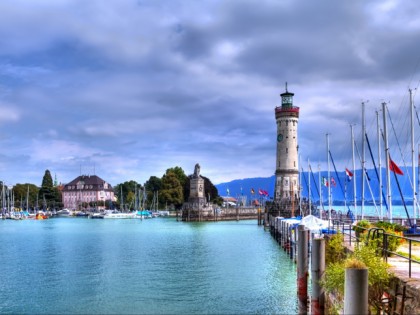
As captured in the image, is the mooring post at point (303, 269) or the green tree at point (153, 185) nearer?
the mooring post at point (303, 269)

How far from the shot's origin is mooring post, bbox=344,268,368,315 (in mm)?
11016

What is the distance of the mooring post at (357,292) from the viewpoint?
1102cm

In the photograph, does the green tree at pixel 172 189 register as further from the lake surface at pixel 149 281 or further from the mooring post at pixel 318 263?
the mooring post at pixel 318 263

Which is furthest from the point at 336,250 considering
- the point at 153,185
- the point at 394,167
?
the point at 153,185

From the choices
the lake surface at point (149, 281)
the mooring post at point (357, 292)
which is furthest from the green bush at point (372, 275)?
the lake surface at point (149, 281)

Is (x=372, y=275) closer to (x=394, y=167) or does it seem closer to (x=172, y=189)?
(x=394, y=167)

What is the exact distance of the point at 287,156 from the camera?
10431cm

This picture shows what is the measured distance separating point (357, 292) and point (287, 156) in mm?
94211

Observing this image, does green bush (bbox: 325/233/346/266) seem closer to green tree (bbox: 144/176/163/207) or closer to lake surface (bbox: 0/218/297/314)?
lake surface (bbox: 0/218/297/314)

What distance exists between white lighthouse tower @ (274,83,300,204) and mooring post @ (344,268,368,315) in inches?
3649

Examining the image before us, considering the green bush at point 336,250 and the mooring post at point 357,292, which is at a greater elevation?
the mooring post at point 357,292

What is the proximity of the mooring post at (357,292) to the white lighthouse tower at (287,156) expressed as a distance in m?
92.7

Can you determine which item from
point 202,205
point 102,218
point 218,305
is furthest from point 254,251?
point 102,218

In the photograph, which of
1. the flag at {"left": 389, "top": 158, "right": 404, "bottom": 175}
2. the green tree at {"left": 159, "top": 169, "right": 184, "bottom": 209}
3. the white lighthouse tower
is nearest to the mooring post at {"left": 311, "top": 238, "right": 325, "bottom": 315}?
the flag at {"left": 389, "top": 158, "right": 404, "bottom": 175}
